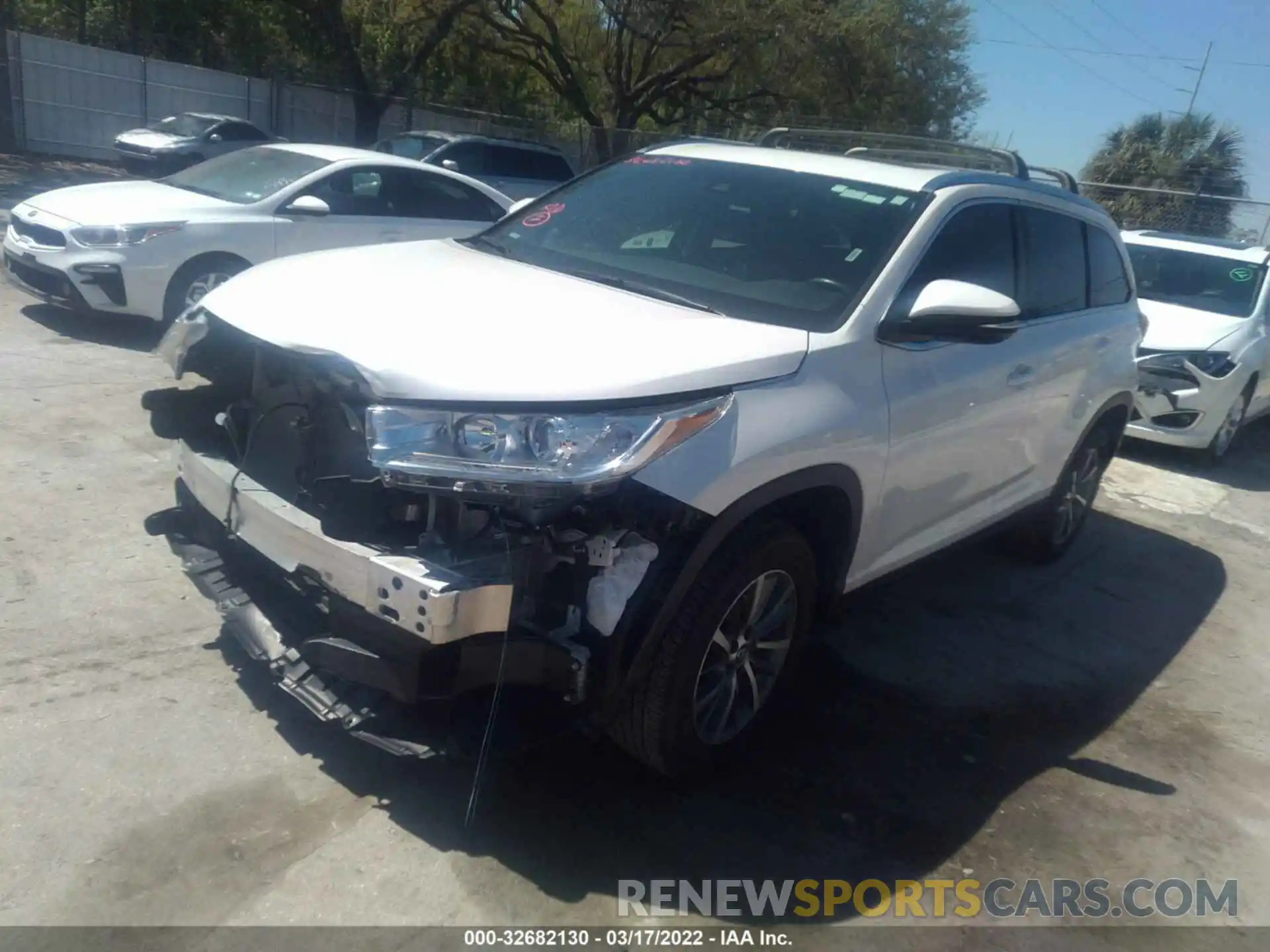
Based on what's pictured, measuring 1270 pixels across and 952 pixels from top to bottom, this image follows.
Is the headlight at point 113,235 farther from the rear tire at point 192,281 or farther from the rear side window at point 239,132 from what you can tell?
the rear side window at point 239,132

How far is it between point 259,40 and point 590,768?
28.7m

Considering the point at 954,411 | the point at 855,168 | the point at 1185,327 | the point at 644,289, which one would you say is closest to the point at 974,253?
the point at 855,168

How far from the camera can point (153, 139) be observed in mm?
18766

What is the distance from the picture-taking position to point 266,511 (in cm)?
313

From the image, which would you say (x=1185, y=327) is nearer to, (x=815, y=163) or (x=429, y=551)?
(x=815, y=163)

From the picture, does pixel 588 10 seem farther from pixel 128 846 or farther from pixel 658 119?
pixel 128 846

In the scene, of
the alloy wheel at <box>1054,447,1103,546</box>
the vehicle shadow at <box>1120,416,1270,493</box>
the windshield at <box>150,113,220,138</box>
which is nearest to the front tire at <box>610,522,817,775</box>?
the alloy wheel at <box>1054,447,1103,546</box>

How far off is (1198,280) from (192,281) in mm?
8513

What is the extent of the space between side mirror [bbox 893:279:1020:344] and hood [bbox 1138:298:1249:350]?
18.3ft

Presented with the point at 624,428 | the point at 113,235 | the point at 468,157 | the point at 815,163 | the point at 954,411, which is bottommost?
the point at 113,235

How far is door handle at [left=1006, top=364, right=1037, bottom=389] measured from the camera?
14.5 feet

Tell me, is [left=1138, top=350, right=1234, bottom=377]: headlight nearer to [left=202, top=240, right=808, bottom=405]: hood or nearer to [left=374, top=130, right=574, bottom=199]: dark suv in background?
[left=202, top=240, right=808, bottom=405]: hood

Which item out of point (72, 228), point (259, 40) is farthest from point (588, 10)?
point (72, 228)

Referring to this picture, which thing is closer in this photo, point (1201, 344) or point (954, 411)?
point (954, 411)
